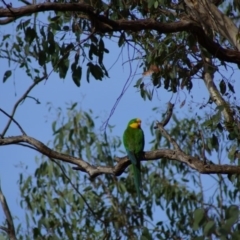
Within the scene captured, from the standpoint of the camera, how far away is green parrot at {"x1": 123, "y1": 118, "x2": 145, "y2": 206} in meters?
6.21

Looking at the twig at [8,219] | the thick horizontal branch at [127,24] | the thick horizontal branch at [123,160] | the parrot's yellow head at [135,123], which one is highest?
the parrot's yellow head at [135,123]

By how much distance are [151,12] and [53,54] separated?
0.81 meters

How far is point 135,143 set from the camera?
259 inches

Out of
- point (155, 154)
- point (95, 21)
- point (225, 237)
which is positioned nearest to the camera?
point (225, 237)

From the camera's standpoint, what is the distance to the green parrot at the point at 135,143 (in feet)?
20.4

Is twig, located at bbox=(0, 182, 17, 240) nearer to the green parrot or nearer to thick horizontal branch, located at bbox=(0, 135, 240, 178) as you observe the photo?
thick horizontal branch, located at bbox=(0, 135, 240, 178)

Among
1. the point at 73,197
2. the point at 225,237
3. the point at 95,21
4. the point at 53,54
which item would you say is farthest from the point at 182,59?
the point at 73,197

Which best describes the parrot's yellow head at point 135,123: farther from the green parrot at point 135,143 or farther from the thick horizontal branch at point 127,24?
the thick horizontal branch at point 127,24

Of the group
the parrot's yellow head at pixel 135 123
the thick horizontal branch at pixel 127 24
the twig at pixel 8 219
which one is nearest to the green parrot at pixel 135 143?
the parrot's yellow head at pixel 135 123

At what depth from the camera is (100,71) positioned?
19.1 ft

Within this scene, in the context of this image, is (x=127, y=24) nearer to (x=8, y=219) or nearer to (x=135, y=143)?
(x=8, y=219)

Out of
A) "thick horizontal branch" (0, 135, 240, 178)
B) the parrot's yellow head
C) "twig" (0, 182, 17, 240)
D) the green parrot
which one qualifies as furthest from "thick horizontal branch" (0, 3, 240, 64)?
the parrot's yellow head

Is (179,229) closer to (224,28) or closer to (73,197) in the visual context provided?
(73,197)

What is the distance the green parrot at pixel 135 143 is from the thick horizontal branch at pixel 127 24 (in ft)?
3.58
